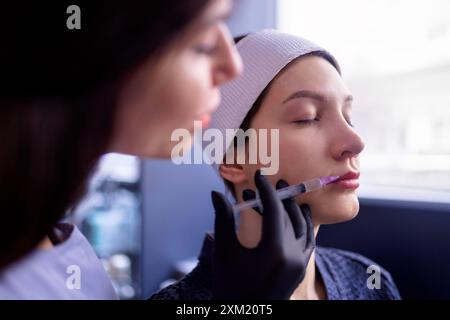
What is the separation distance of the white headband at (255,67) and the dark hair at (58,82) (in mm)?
269

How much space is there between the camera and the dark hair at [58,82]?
0.33 m

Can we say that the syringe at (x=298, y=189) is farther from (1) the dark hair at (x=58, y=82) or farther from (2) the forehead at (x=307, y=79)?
(1) the dark hair at (x=58, y=82)

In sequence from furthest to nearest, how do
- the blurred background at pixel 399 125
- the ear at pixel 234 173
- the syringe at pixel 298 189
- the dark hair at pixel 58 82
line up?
1. the blurred background at pixel 399 125
2. the ear at pixel 234 173
3. the syringe at pixel 298 189
4. the dark hair at pixel 58 82

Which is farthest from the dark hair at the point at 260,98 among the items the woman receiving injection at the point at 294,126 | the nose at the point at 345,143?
the nose at the point at 345,143

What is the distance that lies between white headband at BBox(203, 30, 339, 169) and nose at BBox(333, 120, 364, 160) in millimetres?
119

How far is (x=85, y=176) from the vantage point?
0.39 m

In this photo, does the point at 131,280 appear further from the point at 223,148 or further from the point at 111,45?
the point at 111,45

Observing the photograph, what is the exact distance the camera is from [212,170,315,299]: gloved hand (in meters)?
0.43

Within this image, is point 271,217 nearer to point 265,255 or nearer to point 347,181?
point 265,255

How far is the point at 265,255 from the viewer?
17.3 inches

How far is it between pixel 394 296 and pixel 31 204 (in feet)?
2.15

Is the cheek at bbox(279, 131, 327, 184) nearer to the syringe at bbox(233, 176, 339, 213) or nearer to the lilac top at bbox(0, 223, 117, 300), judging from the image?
the syringe at bbox(233, 176, 339, 213)
